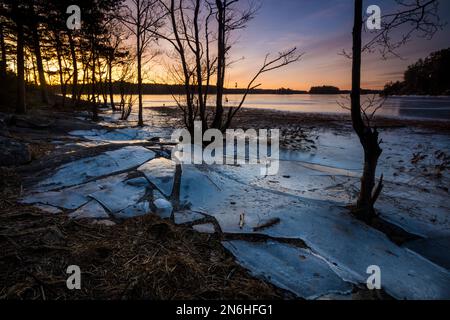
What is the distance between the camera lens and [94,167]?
5.35m

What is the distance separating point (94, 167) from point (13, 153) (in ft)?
5.89

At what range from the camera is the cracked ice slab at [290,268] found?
2.62m

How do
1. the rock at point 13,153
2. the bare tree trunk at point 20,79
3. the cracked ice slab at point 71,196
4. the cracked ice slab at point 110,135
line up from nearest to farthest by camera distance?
1. the cracked ice slab at point 71,196
2. the rock at point 13,153
3. the cracked ice slab at point 110,135
4. the bare tree trunk at point 20,79

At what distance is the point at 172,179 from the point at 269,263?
280 cm

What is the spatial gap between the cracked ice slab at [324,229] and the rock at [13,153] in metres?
3.53

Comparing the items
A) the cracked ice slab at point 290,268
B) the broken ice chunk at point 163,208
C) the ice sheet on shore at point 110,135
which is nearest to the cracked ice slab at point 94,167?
the broken ice chunk at point 163,208

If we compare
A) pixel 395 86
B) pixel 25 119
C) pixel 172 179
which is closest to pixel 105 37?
pixel 25 119

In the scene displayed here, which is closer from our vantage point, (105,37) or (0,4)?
(0,4)

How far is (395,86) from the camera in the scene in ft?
15.8

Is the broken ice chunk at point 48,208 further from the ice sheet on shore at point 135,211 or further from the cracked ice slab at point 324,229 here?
the cracked ice slab at point 324,229

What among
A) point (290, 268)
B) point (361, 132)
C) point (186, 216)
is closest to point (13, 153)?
point (186, 216)

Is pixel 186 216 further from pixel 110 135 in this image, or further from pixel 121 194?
pixel 110 135
